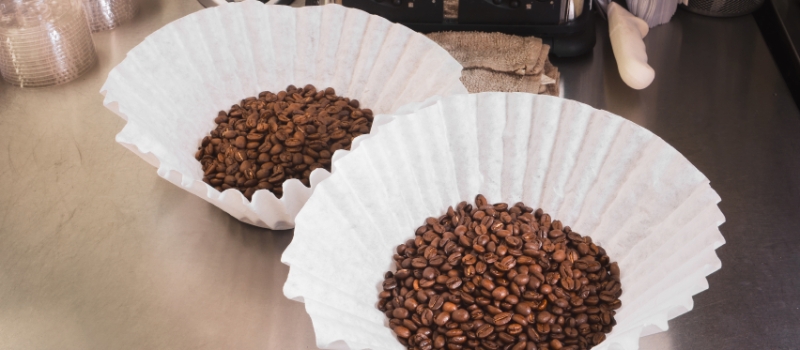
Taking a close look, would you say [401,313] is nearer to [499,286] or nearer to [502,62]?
[499,286]

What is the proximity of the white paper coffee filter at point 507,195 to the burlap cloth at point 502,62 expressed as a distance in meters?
0.21

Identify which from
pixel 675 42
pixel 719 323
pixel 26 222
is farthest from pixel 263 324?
pixel 675 42

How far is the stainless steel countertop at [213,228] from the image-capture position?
84cm

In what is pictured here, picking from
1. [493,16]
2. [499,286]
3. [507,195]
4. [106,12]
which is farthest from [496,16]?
[106,12]

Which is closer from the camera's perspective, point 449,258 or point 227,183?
point 449,258

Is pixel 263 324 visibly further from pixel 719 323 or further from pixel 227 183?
pixel 719 323

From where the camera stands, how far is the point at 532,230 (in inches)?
33.7

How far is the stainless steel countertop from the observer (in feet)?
2.74

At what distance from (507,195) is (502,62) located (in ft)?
0.93

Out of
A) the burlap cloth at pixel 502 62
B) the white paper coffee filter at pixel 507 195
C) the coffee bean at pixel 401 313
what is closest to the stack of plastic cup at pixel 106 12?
the burlap cloth at pixel 502 62

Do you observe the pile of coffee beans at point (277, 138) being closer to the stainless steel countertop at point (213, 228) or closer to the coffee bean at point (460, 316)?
the stainless steel countertop at point (213, 228)

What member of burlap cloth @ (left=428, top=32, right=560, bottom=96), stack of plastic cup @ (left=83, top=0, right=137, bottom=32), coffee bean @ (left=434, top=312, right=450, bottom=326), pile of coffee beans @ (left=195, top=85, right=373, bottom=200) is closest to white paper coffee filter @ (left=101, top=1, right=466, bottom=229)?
pile of coffee beans @ (left=195, top=85, right=373, bottom=200)

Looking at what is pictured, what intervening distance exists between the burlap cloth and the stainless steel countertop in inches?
3.3

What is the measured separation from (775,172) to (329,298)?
71cm
